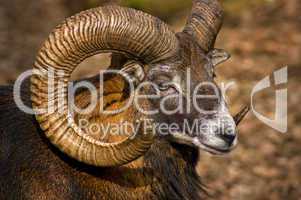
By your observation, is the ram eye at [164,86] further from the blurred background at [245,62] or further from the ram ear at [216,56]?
the blurred background at [245,62]

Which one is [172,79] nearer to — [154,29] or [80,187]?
[154,29]

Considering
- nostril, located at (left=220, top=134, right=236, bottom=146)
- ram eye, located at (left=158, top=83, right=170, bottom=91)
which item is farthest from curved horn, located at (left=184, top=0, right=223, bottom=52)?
nostril, located at (left=220, top=134, right=236, bottom=146)

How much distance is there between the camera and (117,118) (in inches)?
301

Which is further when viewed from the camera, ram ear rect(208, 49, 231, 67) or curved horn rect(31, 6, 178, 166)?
ram ear rect(208, 49, 231, 67)

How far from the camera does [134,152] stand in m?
7.24

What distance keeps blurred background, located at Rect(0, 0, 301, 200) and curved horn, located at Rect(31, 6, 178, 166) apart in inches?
139

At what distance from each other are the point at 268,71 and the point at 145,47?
10.3m

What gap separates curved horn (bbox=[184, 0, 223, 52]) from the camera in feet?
25.4

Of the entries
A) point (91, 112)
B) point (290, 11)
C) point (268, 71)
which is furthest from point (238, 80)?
point (91, 112)

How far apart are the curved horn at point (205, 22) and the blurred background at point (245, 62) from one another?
278 centimetres

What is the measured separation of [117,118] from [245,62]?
10.6 m

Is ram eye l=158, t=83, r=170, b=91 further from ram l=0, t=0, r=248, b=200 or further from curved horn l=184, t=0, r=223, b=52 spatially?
curved horn l=184, t=0, r=223, b=52

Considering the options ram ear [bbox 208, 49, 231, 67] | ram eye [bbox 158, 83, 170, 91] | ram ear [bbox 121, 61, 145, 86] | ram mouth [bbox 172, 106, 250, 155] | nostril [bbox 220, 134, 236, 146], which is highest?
ram ear [bbox 208, 49, 231, 67]

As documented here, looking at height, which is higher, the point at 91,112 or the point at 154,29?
the point at 154,29
